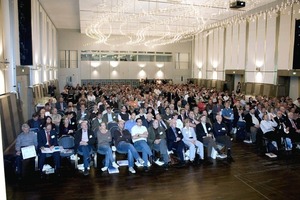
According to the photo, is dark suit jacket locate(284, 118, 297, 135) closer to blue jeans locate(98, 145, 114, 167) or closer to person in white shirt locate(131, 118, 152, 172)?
person in white shirt locate(131, 118, 152, 172)

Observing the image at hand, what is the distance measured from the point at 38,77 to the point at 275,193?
12.9 metres

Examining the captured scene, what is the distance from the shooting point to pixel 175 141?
21.0 ft

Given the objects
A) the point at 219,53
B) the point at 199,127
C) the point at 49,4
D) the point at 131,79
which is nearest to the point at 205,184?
the point at 199,127

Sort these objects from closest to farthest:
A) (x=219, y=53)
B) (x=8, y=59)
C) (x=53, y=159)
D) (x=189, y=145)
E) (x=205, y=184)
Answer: (x=205, y=184) → (x=53, y=159) → (x=189, y=145) → (x=8, y=59) → (x=219, y=53)

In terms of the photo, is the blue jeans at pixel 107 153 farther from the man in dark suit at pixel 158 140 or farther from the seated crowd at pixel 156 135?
the man in dark suit at pixel 158 140

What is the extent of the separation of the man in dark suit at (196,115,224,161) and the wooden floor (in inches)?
19.5

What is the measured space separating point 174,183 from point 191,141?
1.59 meters

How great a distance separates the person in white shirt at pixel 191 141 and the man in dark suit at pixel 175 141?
204 mm

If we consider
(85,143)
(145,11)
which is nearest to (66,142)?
(85,143)

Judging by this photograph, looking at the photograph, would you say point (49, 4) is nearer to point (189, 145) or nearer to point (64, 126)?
point (64, 126)

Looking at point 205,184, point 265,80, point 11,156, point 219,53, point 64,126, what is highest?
point 219,53

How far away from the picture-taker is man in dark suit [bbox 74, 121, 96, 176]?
5.65 meters

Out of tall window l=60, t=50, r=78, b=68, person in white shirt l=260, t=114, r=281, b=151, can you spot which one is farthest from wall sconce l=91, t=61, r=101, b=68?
person in white shirt l=260, t=114, r=281, b=151

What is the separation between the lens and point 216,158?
264 inches
